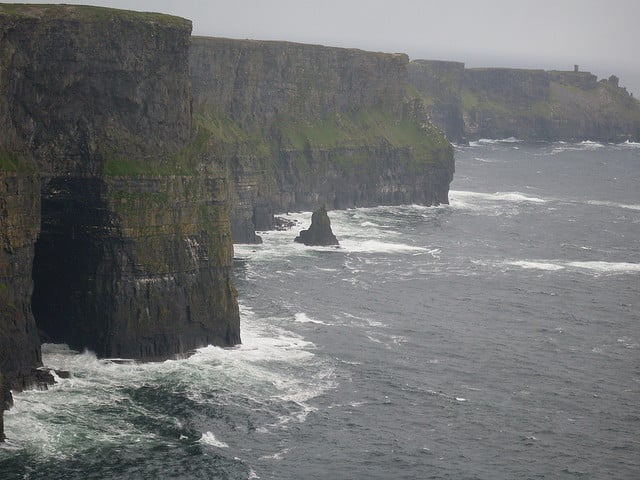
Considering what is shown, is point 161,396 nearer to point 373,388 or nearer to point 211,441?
point 211,441

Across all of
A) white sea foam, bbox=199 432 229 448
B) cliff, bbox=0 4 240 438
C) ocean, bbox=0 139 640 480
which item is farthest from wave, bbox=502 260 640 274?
white sea foam, bbox=199 432 229 448

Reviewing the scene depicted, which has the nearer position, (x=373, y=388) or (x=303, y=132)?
(x=373, y=388)

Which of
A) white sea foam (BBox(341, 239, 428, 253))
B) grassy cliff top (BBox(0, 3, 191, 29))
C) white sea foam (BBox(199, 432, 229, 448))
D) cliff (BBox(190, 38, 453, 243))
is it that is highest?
grassy cliff top (BBox(0, 3, 191, 29))

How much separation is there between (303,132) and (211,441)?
103 m

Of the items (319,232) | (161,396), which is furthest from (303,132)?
(161,396)

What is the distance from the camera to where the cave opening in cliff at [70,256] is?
96.2 m

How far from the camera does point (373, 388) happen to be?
95438 millimetres

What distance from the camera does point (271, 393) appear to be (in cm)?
9269

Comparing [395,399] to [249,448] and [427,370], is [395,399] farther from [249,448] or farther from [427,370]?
[249,448]

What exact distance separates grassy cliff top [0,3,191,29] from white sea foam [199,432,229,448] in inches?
1269

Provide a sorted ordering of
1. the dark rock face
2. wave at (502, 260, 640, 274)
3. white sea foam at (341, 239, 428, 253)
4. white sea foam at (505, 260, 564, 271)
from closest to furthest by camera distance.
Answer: wave at (502, 260, 640, 274) → white sea foam at (505, 260, 564, 271) → the dark rock face → white sea foam at (341, 239, 428, 253)

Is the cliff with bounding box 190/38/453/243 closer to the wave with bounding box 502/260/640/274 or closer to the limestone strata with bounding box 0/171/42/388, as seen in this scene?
the wave with bounding box 502/260/640/274

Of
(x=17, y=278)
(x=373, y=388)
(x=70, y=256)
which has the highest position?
(x=70, y=256)

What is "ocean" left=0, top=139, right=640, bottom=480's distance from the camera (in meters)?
80.2
